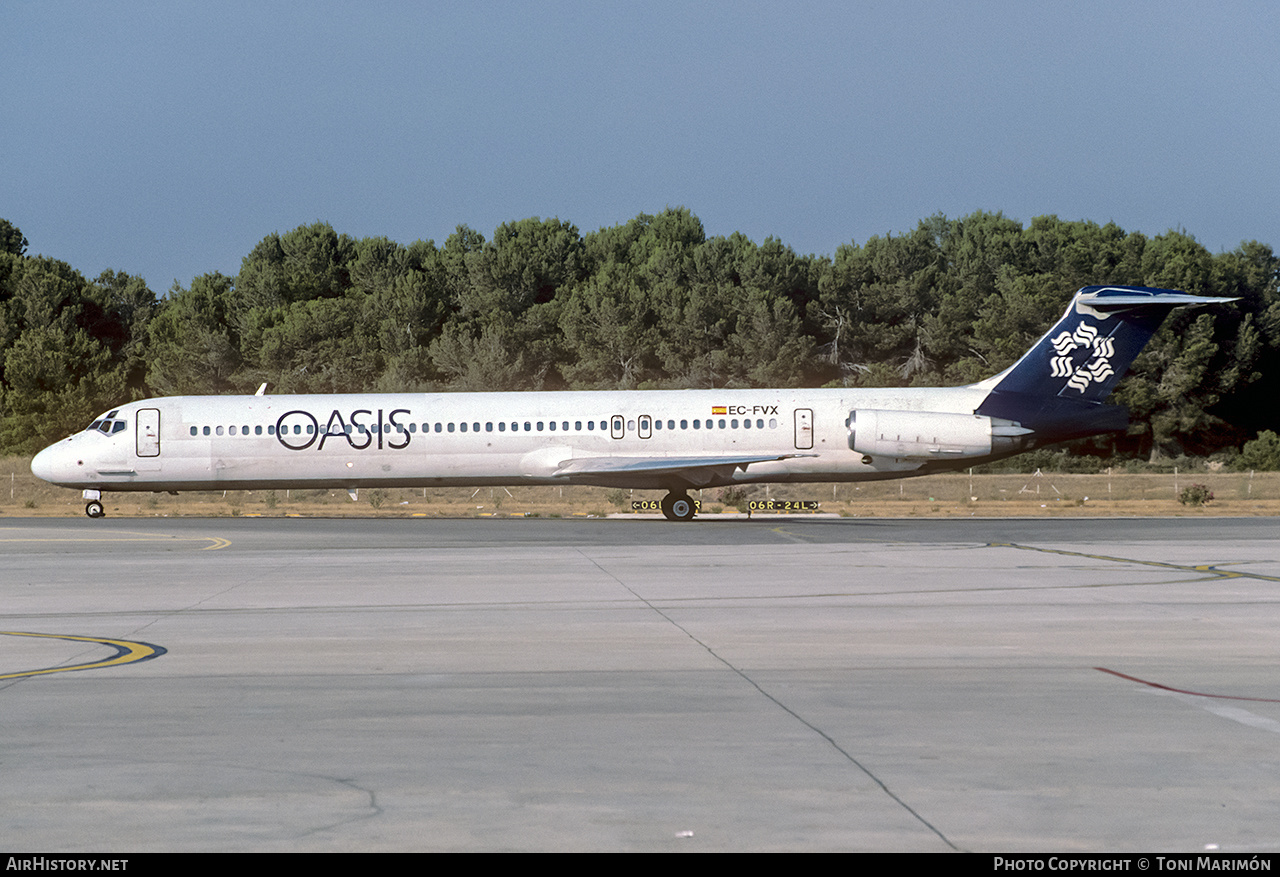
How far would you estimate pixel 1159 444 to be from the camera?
66125 millimetres

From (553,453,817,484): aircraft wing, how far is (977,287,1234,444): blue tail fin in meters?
6.04

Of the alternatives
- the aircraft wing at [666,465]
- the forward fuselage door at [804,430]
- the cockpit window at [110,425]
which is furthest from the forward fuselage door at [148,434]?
the forward fuselage door at [804,430]

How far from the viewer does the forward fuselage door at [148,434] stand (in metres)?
34.0

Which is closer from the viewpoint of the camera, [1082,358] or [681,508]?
[1082,358]

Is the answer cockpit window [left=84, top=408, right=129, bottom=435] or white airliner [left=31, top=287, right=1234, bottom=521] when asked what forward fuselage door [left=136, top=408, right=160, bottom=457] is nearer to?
white airliner [left=31, top=287, right=1234, bottom=521]

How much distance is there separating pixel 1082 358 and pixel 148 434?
25.6m

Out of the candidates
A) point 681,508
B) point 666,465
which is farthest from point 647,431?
point 681,508

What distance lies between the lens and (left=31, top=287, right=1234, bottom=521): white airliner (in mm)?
32969

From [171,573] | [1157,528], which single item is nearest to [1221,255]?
[1157,528]

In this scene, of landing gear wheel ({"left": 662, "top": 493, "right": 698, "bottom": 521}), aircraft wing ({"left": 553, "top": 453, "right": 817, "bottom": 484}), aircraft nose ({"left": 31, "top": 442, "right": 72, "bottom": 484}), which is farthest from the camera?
aircraft nose ({"left": 31, "top": 442, "right": 72, "bottom": 484})

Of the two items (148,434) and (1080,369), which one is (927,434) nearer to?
(1080,369)

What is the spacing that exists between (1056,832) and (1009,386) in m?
29.6

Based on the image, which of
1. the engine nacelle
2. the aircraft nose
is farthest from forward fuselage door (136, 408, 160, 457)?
the engine nacelle

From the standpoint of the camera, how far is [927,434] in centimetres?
3244
